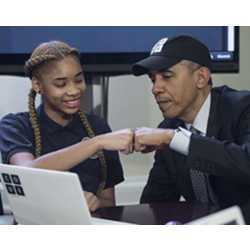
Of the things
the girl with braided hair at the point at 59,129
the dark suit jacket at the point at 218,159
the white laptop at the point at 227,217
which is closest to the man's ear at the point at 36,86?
the girl with braided hair at the point at 59,129

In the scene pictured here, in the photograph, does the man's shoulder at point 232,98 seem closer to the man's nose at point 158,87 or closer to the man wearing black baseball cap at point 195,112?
the man wearing black baseball cap at point 195,112

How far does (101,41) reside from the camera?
80.4 inches

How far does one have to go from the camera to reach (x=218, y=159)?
57.3 inches

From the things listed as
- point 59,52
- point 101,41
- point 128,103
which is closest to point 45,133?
point 59,52

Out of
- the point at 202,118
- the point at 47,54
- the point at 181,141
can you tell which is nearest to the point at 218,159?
the point at 181,141

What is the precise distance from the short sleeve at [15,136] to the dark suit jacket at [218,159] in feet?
1.28

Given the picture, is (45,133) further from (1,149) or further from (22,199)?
(22,199)

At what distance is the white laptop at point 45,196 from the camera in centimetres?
111

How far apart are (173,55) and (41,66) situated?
0.36m

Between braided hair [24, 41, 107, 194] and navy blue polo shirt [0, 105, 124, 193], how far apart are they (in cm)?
1

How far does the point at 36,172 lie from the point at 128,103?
1232 mm

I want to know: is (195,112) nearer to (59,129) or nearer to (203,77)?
(203,77)

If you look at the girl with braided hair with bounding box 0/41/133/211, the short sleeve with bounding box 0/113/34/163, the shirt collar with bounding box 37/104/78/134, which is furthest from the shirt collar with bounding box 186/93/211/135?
the short sleeve with bounding box 0/113/34/163

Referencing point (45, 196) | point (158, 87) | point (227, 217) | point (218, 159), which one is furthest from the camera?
point (158, 87)
